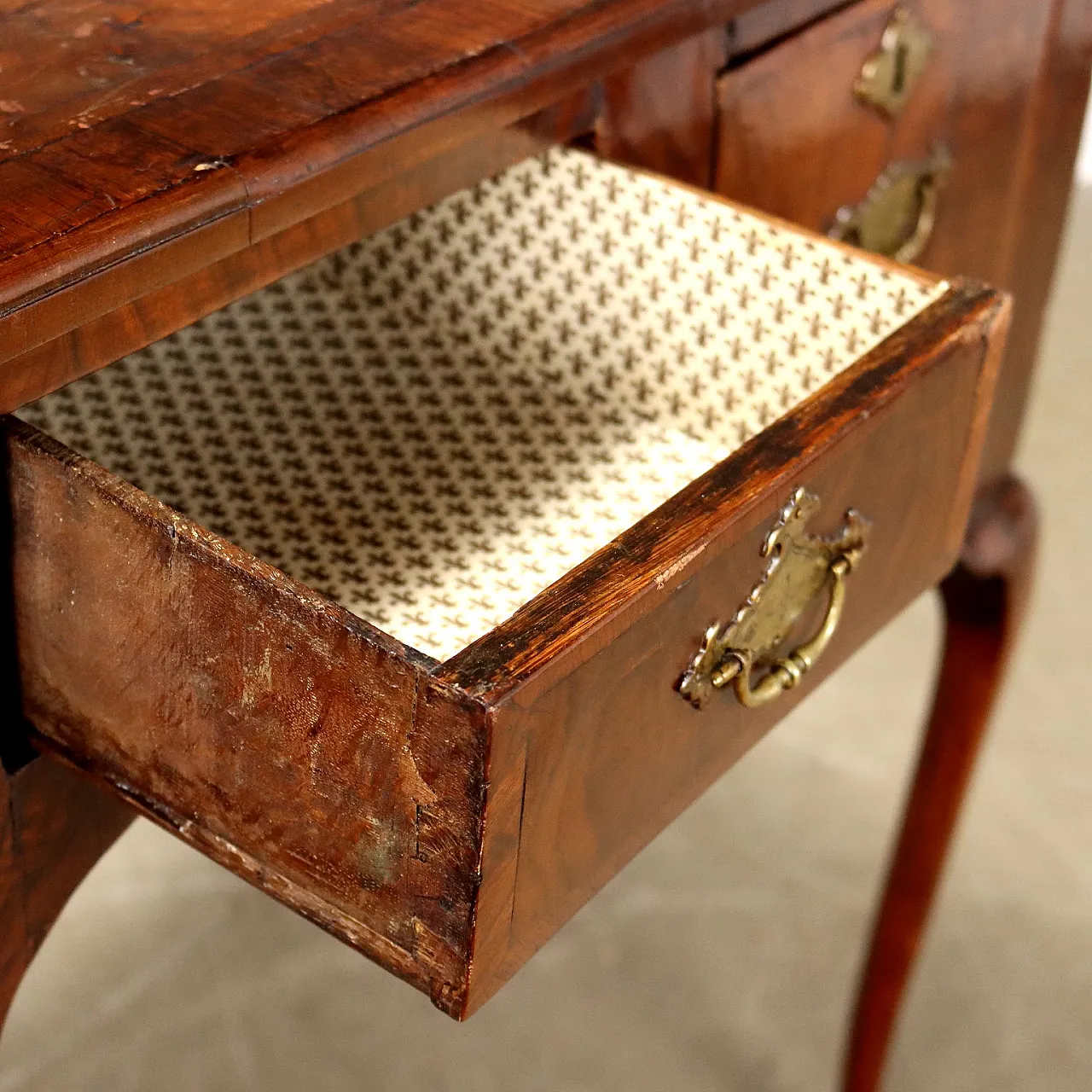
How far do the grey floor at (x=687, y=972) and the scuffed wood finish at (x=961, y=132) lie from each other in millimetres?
497

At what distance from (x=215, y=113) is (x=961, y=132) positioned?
48 centimetres

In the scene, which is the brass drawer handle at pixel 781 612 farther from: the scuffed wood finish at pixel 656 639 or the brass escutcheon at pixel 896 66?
the brass escutcheon at pixel 896 66

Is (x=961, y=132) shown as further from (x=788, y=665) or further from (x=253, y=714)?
(x=253, y=714)

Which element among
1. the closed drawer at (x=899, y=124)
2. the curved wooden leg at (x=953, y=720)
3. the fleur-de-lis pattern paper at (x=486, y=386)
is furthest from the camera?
the curved wooden leg at (x=953, y=720)

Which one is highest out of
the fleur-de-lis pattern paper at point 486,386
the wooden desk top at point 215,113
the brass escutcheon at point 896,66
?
the wooden desk top at point 215,113

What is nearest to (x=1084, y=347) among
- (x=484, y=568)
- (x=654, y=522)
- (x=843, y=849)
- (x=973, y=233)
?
(x=843, y=849)

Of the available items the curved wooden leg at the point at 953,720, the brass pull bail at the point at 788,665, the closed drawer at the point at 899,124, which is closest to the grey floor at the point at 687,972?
the curved wooden leg at the point at 953,720

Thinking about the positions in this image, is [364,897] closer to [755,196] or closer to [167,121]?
[167,121]

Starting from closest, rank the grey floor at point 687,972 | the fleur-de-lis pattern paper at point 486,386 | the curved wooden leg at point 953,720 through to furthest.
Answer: the fleur-de-lis pattern paper at point 486,386
the curved wooden leg at point 953,720
the grey floor at point 687,972

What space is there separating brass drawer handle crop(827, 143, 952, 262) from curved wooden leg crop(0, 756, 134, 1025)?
47 centimetres

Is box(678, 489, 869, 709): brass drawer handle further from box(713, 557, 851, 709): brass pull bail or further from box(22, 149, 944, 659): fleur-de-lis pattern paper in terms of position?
box(22, 149, 944, 659): fleur-de-lis pattern paper

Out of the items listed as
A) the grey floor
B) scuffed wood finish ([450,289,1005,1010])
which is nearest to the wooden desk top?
scuffed wood finish ([450,289,1005,1010])

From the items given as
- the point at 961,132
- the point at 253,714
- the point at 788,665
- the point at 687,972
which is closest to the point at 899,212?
the point at 961,132

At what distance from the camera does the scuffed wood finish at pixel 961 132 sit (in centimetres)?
77
